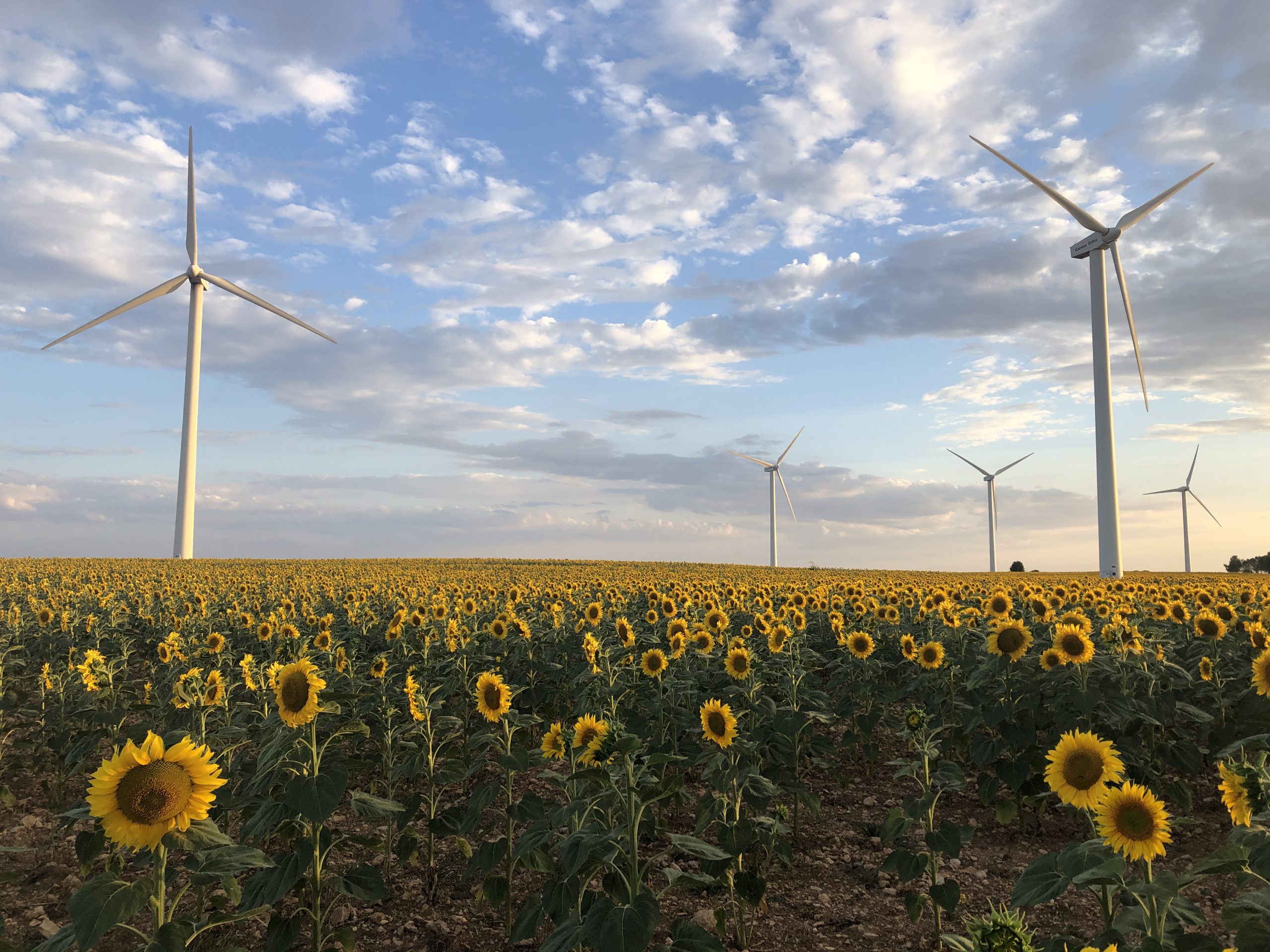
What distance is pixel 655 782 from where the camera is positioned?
541 centimetres

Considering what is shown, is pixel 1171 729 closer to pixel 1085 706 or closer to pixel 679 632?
pixel 1085 706

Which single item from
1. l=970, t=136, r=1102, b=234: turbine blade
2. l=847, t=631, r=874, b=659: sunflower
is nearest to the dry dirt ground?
l=847, t=631, r=874, b=659: sunflower

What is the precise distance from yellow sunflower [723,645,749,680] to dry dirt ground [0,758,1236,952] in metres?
1.75

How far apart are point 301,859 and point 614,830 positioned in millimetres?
2303

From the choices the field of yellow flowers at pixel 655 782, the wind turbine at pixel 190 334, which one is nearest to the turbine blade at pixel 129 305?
the wind turbine at pixel 190 334

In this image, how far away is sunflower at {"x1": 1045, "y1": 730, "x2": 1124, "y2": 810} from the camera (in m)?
4.31

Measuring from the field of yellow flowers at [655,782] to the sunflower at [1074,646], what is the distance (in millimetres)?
30

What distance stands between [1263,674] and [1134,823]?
4.96 meters

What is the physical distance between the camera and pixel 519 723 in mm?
6820

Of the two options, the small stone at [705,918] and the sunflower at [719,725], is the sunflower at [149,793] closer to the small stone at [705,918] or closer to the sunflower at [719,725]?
the sunflower at [719,725]

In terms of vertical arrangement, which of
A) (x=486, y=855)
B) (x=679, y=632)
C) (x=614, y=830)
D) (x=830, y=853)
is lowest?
(x=830, y=853)

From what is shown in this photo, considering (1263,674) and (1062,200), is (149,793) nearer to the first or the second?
(1263,674)

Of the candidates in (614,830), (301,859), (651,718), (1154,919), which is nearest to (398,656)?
(651,718)

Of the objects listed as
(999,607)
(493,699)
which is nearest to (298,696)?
(493,699)
